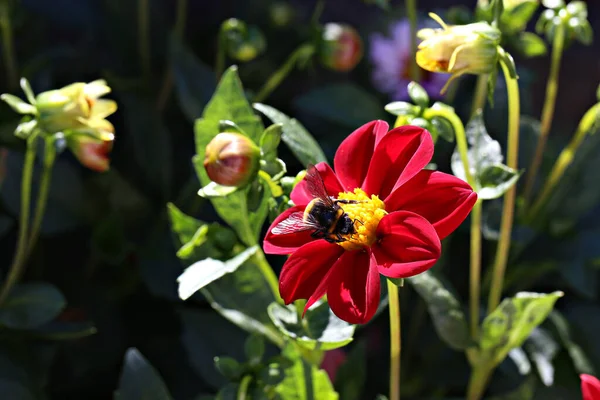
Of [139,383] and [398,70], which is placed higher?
[398,70]

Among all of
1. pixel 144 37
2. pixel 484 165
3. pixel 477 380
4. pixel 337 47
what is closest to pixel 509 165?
pixel 484 165

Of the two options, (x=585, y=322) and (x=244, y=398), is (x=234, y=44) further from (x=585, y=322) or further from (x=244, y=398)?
(x=585, y=322)

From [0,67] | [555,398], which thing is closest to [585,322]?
[555,398]

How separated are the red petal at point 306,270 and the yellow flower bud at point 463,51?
188 millimetres

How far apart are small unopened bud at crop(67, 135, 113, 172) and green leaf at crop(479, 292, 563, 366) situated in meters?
0.46

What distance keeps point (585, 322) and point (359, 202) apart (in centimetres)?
61

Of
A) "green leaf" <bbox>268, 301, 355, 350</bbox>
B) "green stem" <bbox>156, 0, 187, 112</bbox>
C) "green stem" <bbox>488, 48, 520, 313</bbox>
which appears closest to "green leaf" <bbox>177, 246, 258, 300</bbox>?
"green leaf" <bbox>268, 301, 355, 350</bbox>

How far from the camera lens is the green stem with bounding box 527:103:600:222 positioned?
2.88ft

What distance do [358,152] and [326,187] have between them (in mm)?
43

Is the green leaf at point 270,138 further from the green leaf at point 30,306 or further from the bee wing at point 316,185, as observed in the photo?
the green leaf at point 30,306

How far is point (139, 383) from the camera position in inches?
33.0

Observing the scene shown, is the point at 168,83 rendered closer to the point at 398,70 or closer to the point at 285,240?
the point at 398,70

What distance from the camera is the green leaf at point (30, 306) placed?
934 mm

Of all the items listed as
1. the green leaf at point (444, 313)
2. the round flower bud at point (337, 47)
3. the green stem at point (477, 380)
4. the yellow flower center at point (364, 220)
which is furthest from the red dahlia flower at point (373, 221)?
the round flower bud at point (337, 47)
